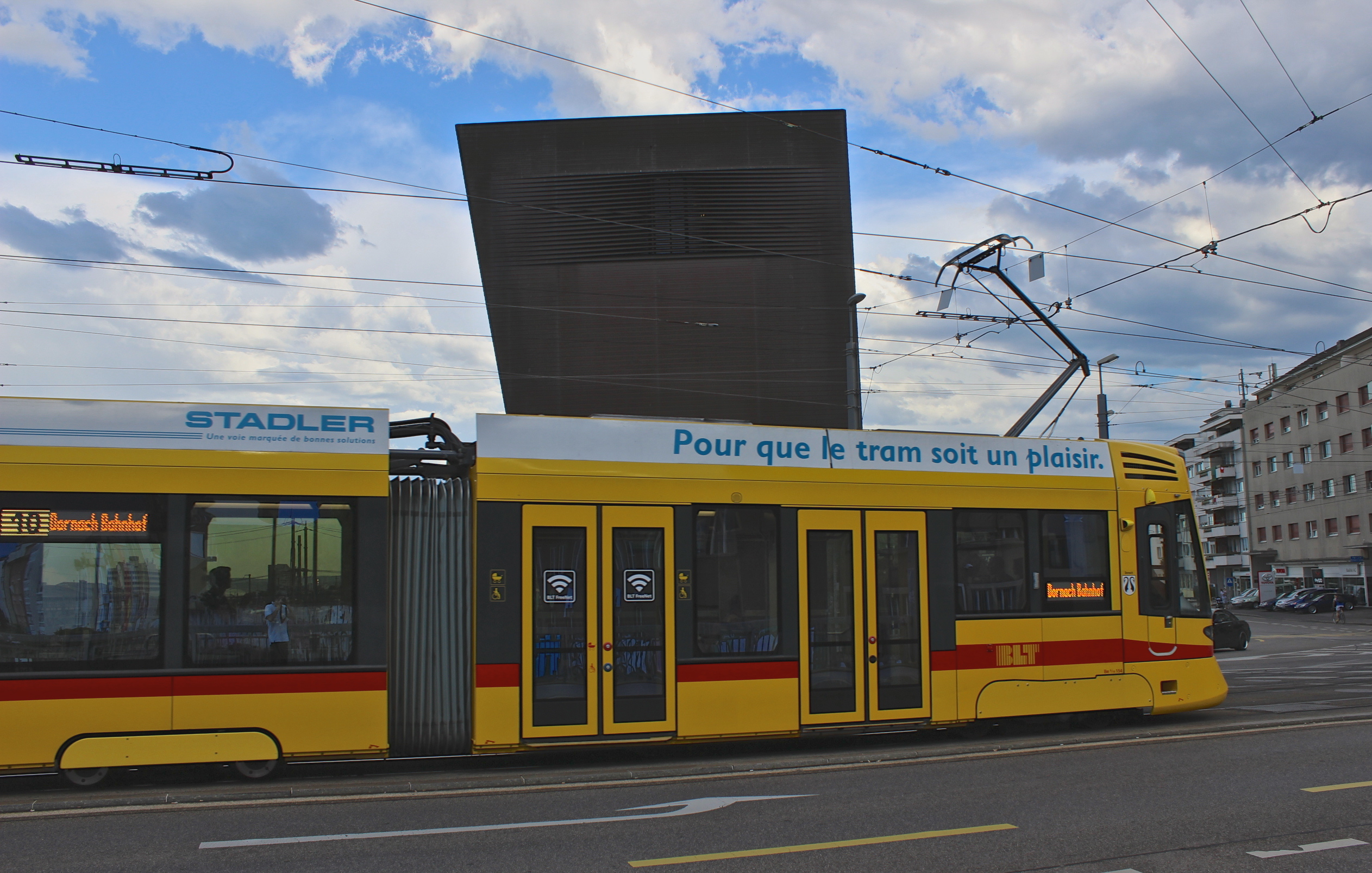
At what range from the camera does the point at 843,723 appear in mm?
9156

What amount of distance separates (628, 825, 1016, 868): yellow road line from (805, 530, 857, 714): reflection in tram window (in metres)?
2.98

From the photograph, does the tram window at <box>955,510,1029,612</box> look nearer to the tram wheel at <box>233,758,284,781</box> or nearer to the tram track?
the tram track

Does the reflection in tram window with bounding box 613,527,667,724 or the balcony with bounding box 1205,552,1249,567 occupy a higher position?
the reflection in tram window with bounding box 613,527,667,724

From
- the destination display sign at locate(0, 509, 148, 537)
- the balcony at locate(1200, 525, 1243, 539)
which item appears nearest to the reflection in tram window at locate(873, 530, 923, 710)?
the destination display sign at locate(0, 509, 148, 537)

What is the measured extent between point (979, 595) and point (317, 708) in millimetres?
6094

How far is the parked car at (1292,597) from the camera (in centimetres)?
5450

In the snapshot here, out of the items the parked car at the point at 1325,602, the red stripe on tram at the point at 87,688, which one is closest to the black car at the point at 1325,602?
Result: the parked car at the point at 1325,602

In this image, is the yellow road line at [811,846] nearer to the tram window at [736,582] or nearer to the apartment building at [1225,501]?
the tram window at [736,582]

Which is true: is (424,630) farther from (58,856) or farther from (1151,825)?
(1151,825)

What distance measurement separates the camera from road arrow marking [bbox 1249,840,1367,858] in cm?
556

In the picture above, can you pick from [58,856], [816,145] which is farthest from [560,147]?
[58,856]

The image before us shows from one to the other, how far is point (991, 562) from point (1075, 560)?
103 cm

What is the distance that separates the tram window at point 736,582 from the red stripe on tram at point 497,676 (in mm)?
1594

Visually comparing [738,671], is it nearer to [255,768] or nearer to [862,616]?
[862,616]
